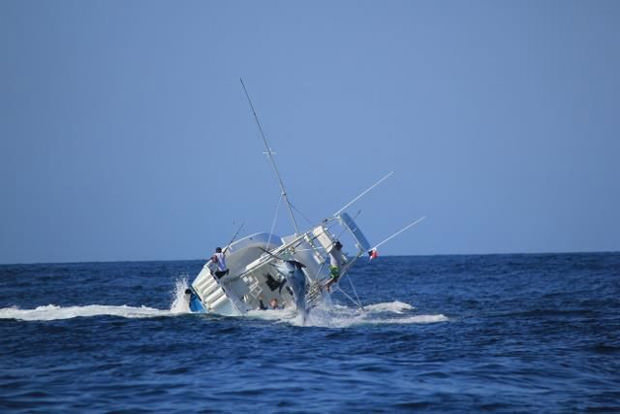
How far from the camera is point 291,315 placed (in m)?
27.5

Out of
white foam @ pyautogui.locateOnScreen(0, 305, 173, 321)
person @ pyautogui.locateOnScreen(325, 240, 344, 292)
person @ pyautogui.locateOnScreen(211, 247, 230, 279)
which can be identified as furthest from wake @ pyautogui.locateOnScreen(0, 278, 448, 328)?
person @ pyautogui.locateOnScreen(211, 247, 230, 279)

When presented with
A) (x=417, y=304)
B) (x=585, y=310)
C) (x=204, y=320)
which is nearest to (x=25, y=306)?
(x=204, y=320)

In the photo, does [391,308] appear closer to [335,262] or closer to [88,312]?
[335,262]

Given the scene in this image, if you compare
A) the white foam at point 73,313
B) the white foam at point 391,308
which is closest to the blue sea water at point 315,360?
the white foam at point 73,313

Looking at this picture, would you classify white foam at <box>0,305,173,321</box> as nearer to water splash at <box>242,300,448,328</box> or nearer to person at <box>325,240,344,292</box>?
water splash at <box>242,300,448,328</box>

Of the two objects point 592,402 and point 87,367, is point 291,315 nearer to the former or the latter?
point 87,367

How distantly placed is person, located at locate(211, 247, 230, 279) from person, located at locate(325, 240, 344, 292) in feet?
12.2

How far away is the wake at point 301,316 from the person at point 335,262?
1.20 meters

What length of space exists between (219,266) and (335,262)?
4.12m

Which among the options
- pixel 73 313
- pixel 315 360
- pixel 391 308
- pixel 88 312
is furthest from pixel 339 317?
pixel 315 360

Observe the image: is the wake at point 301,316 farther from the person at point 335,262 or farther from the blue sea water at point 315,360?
the person at point 335,262

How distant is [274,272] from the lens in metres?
30.3

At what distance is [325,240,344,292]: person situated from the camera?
90.1ft

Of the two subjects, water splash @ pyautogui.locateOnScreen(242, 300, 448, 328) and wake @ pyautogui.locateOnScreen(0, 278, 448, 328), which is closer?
water splash @ pyautogui.locateOnScreen(242, 300, 448, 328)
